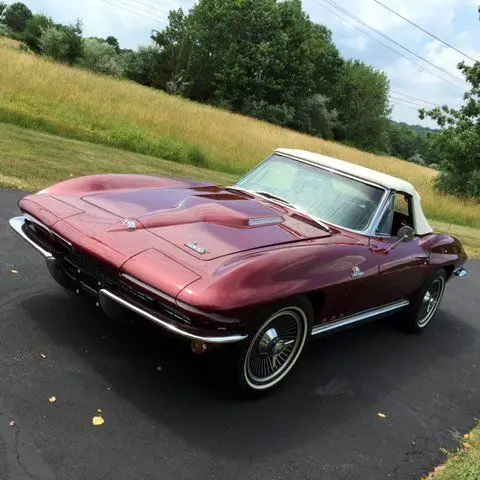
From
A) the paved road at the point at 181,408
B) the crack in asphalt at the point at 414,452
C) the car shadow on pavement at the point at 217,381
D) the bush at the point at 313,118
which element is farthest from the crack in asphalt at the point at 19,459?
the bush at the point at 313,118

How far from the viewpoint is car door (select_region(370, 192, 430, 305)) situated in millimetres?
4234

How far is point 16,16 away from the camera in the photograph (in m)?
91.2

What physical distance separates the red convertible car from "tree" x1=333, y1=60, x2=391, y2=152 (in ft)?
207

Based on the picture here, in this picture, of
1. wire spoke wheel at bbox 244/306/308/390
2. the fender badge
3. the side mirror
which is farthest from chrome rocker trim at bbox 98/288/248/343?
the side mirror

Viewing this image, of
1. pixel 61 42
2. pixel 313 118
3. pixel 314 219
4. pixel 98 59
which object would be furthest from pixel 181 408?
pixel 313 118

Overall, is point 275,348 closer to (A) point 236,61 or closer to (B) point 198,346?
(B) point 198,346

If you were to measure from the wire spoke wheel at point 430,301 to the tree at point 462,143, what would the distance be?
16.8 meters

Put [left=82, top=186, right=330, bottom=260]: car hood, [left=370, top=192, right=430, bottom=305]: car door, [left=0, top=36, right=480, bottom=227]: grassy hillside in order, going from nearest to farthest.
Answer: [left=82, top=186, right=330, bottom=260]: car hood < [left=370, top=192, right=430, bottom=305]: car door < [left=0, top=36, right=480, bottom=227]: grassy hillside

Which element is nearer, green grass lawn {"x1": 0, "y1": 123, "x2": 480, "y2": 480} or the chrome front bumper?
the chrome front bumper

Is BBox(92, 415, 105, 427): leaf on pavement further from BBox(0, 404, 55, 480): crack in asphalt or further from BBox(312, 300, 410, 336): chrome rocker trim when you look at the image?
BBox(312, 300, 410, 336): chrome rocker trim

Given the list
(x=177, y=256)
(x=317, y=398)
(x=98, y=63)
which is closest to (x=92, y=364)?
(x=177, y=256)

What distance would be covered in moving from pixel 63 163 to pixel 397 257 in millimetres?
6844

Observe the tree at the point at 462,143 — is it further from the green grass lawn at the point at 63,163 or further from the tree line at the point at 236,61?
the tree line at the point at 236,61

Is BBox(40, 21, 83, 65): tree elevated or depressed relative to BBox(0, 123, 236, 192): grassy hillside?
elevated
